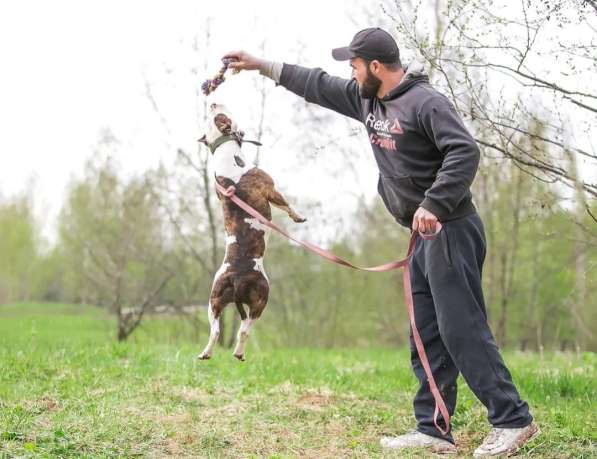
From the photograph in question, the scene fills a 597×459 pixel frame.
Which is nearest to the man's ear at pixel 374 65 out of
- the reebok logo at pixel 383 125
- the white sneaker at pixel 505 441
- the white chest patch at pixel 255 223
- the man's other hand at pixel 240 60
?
the reebok logo at pixel 383 125

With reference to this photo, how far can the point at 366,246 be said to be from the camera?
60.3 ft

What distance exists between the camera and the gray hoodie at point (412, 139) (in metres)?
3.80

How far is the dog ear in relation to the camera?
402 centimetres

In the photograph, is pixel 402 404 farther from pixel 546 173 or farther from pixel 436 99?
pixel 436 99

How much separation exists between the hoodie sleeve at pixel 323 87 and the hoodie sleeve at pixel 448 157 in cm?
68

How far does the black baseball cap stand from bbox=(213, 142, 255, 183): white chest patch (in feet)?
2.85

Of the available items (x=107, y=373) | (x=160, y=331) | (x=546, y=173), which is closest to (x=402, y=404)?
(x=546, y=173)

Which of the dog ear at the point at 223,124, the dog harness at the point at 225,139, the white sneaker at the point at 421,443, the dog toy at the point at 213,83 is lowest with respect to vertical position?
the white sneaker at the point at 421,443

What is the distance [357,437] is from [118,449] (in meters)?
1.54

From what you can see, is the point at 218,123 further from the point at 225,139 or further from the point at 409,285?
the point at 409,285

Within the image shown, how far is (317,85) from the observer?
14.8ft

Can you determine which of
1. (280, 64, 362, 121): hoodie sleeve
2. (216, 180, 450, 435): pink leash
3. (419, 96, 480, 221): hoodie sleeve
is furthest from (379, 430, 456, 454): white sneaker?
(280, 64, 362, 121): hoodie sleeve

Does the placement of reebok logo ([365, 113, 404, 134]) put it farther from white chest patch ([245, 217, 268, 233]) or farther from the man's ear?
white chest patch ([245, 217, 268, 233])

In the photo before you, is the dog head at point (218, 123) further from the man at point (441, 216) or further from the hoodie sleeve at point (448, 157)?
the hoodie sleeve at point (448, 157)
